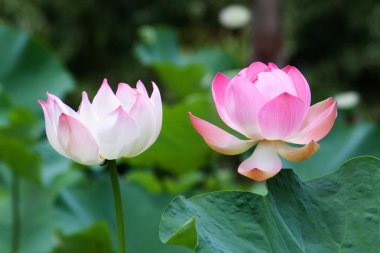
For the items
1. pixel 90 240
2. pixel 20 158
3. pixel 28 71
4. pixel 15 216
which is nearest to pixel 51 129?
pixel 90 240

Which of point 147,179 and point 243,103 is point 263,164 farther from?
point 147,179

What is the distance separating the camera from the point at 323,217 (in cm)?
45

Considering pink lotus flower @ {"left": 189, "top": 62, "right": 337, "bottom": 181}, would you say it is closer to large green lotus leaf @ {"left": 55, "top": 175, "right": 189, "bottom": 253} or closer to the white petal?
the white petal

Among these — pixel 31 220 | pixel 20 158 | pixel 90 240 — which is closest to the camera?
pixel 90 240

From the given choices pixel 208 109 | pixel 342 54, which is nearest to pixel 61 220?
pixel 208 109

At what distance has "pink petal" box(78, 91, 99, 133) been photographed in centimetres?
42

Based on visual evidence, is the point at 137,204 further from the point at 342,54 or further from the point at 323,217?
the point at 342,54

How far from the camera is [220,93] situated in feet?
A: 1.42

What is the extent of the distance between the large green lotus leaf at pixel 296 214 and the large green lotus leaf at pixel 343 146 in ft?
2.26

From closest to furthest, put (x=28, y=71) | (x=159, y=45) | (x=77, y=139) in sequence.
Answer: (x=77, y=139) → (x=28, y=71) → (x=159, y=45)

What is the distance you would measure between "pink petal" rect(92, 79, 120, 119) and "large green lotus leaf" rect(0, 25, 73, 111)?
1034mm

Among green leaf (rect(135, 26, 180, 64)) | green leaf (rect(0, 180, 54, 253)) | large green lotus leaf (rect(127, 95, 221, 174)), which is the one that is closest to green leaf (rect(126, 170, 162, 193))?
large green lotus leaf (rect(127, 95, 221, 174))

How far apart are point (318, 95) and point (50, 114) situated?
115 centimetres

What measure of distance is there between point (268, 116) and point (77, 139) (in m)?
0.10
